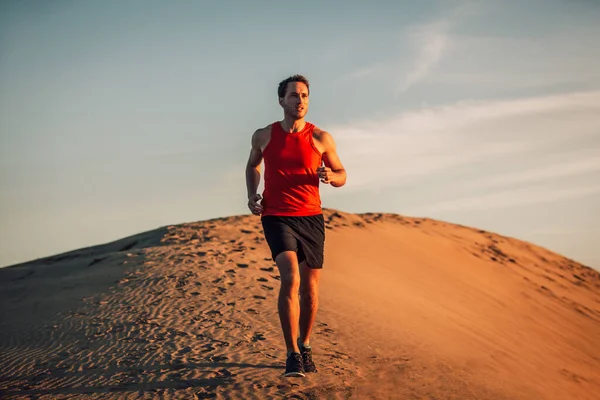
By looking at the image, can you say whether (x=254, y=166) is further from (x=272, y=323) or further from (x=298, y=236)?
(x=272, y=323)

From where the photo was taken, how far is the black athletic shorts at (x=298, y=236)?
498cm

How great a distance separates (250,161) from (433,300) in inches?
238

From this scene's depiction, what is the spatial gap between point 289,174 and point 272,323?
266 cm

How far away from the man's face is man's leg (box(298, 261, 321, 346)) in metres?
1.16

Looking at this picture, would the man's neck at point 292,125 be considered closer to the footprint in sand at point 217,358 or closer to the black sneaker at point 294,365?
the black sneaker at point 294,365

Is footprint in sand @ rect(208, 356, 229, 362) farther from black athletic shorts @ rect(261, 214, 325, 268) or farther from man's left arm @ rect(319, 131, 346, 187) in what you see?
man's left arm @ rect(319, 131, 346, 187)

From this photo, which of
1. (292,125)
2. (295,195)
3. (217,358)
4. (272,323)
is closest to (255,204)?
(295,195)

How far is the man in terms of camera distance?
5012mm

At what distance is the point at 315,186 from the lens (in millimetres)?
5219

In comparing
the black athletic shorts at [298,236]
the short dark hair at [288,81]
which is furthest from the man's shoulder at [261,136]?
the black athletic shorts at [298,236]

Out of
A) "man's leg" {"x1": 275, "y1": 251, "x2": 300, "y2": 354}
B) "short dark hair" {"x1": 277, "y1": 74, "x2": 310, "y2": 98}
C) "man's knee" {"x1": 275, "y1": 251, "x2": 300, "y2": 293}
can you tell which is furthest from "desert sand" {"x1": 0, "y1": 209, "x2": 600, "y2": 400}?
"short dark hair" {"x1": 277, "y1": 74, "x2": 310, "y2": 98}

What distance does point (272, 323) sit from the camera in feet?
23.8

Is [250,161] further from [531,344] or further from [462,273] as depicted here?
[462,273]

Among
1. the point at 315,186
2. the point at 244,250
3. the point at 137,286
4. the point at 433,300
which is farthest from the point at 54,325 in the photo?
the point at 433,300
